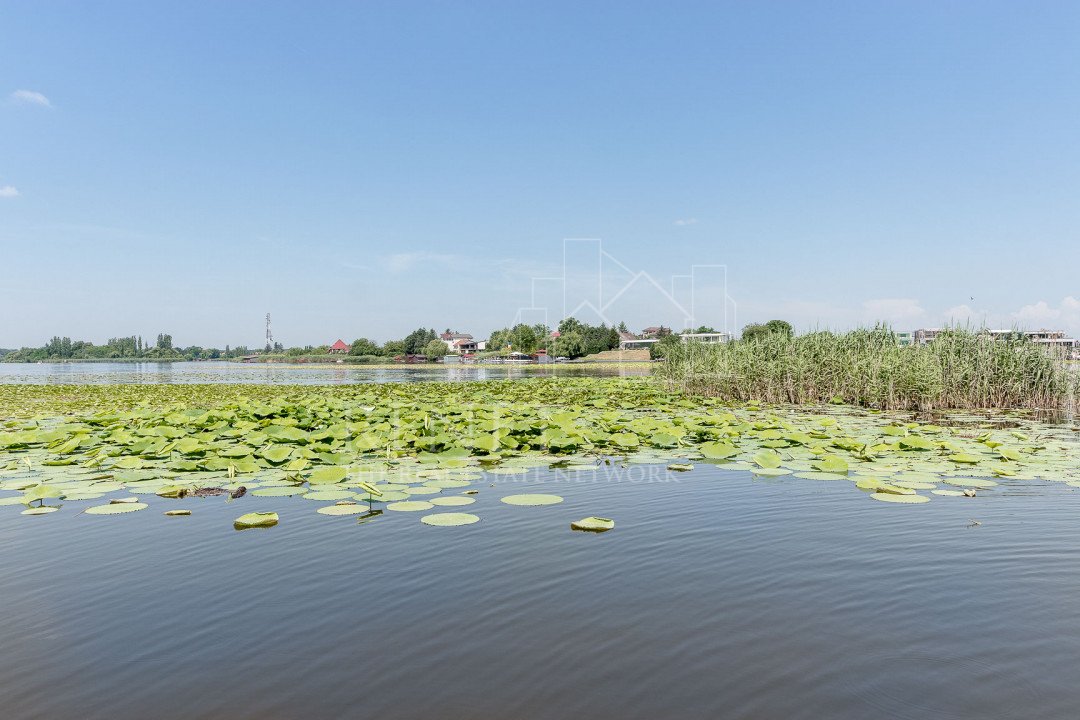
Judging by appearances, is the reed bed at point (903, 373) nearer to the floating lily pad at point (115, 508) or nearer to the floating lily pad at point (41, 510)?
the floating lily pad at point (115, 508)

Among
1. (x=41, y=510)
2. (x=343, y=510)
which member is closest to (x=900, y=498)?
(x=343, y=510)

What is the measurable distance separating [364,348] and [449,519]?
105m

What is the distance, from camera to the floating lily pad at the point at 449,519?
14.9ft

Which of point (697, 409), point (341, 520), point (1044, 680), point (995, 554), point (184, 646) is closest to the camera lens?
point (1044, 680)

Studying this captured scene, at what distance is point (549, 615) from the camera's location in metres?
3.15

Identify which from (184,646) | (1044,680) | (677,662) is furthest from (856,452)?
(184,646)

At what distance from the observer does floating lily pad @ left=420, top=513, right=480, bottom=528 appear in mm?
4527

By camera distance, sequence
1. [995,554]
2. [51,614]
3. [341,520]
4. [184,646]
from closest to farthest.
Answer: [184,646], [51,614], [995,554], [341,520]

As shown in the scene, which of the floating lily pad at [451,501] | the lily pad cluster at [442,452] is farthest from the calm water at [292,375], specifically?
the floating lily pad at [451,501]

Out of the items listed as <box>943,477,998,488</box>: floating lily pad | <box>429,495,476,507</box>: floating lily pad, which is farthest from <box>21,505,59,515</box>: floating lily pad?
<box>943,477,998,488</box>: floating lily pad

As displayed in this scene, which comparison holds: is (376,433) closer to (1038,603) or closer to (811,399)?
(1038,603)

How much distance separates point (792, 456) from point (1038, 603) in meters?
4.18

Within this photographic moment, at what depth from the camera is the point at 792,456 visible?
7477 millimetres

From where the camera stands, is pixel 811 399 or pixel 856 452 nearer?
pixel 856 452
